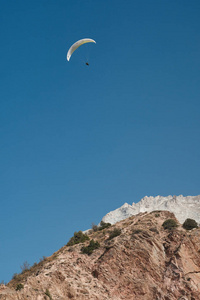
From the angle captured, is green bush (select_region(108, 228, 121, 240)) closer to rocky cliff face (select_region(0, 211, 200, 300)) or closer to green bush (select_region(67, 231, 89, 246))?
rocky cliff face (select_region(0, 211, 200, 300))

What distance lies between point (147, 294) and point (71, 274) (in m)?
8.62

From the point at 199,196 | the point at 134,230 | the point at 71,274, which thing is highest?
the point at 199,196

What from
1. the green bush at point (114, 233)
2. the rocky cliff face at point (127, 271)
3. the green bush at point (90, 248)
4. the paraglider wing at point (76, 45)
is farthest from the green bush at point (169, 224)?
the paraglider wing at point (76, 45)

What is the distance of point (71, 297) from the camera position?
147 feet

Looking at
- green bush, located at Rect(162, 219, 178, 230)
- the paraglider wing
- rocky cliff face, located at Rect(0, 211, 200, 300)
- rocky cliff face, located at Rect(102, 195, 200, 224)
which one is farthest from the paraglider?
rocky cliff face, located at Rect(102, 195, 200, 224)

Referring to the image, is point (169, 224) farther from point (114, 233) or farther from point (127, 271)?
point (127, 271)

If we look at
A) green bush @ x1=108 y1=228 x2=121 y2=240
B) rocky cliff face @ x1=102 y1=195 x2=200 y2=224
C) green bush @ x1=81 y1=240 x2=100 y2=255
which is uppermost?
rocky cliff face @ x1=102 y1=195 x2=200 y2=224

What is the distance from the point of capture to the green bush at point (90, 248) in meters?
54.9

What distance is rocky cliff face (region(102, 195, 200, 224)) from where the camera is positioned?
308 feet

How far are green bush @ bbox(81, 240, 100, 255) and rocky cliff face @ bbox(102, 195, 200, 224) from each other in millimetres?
38678

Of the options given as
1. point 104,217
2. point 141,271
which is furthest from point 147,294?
point 104,217

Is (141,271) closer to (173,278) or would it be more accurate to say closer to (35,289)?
(173,278)

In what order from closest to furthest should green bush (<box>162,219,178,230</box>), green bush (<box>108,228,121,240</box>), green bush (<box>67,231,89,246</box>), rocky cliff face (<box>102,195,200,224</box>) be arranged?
green bush (<box>108,228,121,240</box>) → green bush (<box>162,219,178,230</box>) → green bush (<box>67,231,89,246</box>) → rocky cliff face (<box>102,195,200,224</box>)

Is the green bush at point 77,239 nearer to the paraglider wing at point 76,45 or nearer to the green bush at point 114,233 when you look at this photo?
the green bush at point 114,233
